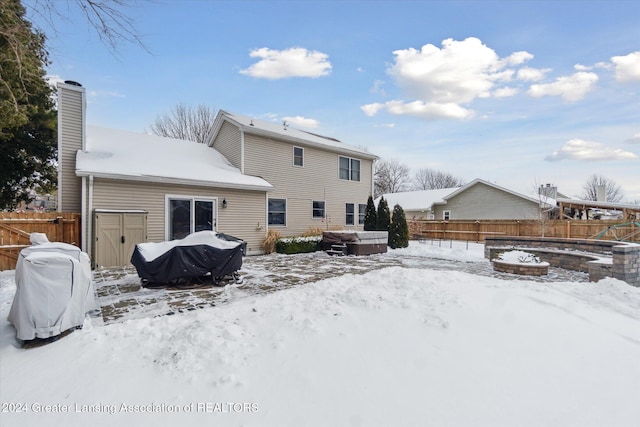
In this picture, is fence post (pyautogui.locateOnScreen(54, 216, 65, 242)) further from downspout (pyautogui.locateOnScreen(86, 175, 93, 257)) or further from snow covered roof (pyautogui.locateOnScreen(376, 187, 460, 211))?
snow covered roof (pyautogui.locateOnScreen(376, 187, 460, 211))

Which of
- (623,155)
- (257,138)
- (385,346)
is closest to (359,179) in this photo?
(257,138)

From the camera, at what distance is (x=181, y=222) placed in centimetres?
1016

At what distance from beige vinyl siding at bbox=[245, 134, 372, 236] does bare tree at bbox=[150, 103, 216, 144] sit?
14.1 meters

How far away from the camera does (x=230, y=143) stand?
1314cm

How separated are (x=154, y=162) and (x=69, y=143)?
2235 mm

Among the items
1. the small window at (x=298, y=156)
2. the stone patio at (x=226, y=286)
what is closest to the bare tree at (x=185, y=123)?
the small window at (x=298, y=156)

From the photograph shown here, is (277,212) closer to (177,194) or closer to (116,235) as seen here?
(177,194)

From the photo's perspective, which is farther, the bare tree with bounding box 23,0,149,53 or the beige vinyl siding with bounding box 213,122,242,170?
the beige vinyl siding with bounding box 213,122,242,170

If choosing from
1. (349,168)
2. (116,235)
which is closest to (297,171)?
(349,168)

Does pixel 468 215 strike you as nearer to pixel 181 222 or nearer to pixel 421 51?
pixel 421 51

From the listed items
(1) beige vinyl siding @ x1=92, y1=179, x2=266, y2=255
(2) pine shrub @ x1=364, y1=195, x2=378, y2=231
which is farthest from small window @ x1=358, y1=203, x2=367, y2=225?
(1) beige vinyl siding @ x1=92, y1=179, x2=266, y2=255

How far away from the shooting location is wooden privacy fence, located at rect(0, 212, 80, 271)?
776 cm

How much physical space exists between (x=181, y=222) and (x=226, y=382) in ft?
27.1

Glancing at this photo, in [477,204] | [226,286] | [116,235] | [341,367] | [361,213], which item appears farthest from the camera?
[477,204]
